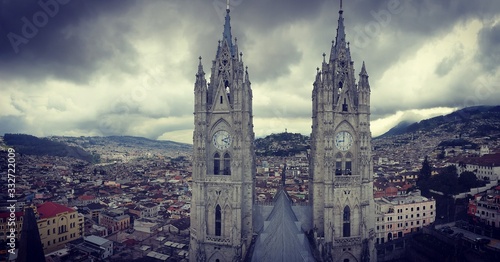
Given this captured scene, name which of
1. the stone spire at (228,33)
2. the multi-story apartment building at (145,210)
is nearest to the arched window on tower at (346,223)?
the stone spire at (228,33)

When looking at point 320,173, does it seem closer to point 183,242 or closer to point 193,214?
point 193,214

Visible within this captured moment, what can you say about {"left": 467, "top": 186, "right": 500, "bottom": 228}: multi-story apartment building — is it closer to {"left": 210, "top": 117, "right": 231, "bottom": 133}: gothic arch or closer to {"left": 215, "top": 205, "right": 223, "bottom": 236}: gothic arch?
{"left": 215, "top": 205, "right": 223, "bottom": 236}: gothic arch

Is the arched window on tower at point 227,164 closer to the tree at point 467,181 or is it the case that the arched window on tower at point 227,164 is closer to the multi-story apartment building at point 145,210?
the multi-story apartment building at point 145,210

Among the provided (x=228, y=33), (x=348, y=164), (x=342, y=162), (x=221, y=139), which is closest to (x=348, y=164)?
(x=348, y=164)

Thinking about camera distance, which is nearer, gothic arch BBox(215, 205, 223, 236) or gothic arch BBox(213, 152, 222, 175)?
gothic arch BBox(215, 205, 223, 236)

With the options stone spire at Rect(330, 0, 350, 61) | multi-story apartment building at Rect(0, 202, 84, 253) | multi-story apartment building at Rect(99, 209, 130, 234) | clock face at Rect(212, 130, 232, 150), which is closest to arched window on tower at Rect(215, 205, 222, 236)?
clock face at Rect(212, 130, 232, 150)
